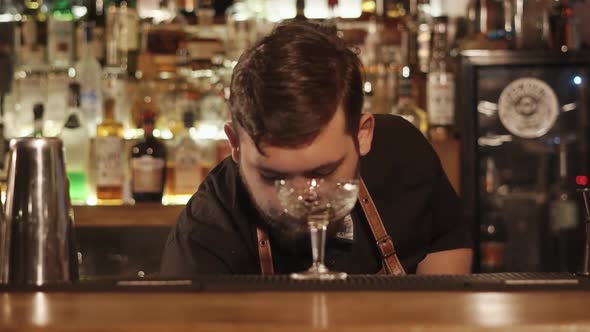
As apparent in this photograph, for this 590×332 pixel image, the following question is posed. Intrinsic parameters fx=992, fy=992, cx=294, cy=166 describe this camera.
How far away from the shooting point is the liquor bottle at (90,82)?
3.58m

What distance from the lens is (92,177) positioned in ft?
11.6

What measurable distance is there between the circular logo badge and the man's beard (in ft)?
7.50

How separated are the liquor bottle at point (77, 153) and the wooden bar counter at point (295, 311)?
7.86ft

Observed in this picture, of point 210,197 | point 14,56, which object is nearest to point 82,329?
point 210,197

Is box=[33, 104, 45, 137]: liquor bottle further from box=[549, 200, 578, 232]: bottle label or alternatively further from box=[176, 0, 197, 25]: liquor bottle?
box=[549, 200, 578, 232]: bottle label

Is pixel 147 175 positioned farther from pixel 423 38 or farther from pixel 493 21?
pixel 493 21

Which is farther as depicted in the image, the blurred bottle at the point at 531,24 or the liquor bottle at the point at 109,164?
the blurred bottle at the point at 531,24

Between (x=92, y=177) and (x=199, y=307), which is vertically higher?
(x=199, y=307)

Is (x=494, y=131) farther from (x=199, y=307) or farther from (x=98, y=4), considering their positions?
(x=199, y=307)

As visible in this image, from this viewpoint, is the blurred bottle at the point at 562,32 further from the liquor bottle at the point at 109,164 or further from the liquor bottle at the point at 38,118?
the liquor bottle at the point at 38,118

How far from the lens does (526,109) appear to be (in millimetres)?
3740

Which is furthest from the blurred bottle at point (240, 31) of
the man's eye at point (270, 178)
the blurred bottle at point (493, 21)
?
the man's eye at point (270, 178)

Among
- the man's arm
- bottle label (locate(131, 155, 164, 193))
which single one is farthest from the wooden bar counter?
bottle label (locate(131, 155, 164, 193))

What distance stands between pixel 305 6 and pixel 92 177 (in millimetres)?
1029
